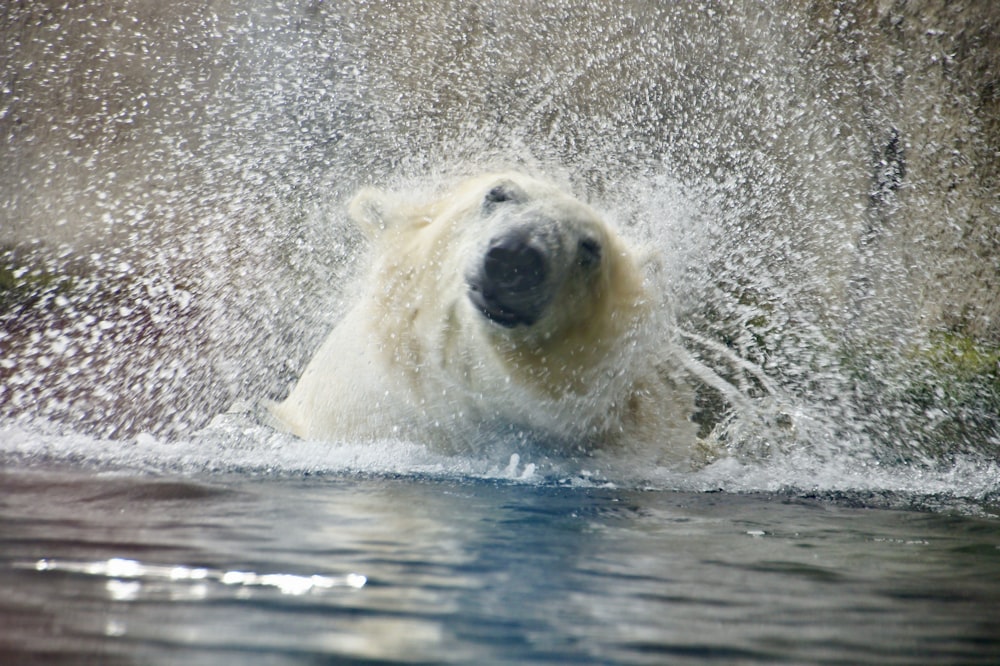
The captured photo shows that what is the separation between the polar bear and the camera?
278 cm

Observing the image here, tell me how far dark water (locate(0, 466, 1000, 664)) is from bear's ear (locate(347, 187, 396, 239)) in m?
1.57

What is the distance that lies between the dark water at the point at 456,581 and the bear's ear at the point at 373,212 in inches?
61.6

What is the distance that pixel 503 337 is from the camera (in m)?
2.89

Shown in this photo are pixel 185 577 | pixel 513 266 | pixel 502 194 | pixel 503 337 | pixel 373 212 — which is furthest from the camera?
pixel 373 212

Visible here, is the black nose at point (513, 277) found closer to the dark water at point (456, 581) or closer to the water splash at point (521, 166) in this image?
the dark water at point (456, 581)

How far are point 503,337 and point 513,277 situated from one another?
1.07 feet

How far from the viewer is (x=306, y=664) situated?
943 millimetres

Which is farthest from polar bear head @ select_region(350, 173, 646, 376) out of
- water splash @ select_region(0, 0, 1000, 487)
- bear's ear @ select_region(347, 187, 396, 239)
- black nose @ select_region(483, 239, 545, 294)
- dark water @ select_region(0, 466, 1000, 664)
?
water splash @ select_region(0, 0, 1000, 487)

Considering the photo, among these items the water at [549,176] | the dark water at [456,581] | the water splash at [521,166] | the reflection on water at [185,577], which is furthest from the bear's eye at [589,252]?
the water splash at [521,166]

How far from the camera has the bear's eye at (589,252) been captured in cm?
290

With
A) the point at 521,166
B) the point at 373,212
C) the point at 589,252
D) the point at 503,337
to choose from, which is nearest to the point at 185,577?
the point at 503,337

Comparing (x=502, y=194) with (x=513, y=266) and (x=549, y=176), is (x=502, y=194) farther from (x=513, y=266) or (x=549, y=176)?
(x=549, y=176)

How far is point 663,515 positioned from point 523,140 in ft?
13.0

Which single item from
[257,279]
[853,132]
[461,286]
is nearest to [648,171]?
[853,132]
